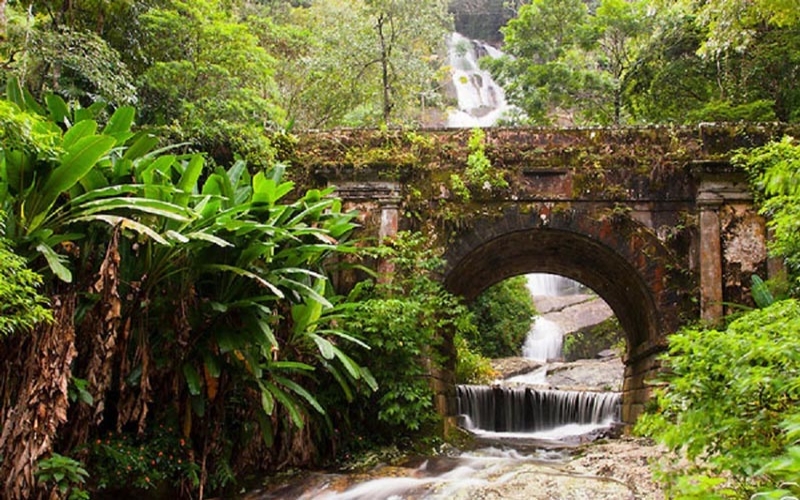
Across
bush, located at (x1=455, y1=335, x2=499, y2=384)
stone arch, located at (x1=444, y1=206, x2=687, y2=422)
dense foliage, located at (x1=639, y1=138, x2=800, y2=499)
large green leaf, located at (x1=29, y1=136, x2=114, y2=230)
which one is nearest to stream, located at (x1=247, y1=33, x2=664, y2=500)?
bush, located at (x1=455, y1=335, x2=499, y2=384)

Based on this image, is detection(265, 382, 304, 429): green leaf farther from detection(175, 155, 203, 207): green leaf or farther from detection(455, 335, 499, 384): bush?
detection(455, 335, 499, 384): bush

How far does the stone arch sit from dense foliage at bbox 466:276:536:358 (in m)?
9.46

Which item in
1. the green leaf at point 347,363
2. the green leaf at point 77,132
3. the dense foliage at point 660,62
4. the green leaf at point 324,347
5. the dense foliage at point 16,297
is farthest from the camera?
the dense foliage at point 660,62

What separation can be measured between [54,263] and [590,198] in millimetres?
6385

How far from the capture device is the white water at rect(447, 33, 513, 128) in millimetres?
28094

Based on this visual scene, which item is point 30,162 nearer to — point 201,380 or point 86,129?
point 86,129

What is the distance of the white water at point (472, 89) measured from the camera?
28094mm

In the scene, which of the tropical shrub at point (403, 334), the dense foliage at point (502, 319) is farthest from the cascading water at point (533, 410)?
the dense foliage at point (502, 319)

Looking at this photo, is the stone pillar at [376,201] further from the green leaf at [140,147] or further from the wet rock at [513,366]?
the wet rock at [513,366]

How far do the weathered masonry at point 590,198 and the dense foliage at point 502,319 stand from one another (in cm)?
1034

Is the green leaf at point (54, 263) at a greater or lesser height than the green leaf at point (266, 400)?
greater

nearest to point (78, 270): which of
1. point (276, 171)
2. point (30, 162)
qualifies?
point (30, 162)

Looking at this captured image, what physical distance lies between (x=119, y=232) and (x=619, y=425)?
828 centimetres

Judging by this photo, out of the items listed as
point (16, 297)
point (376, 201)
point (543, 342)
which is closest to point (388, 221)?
point (376, 201)
